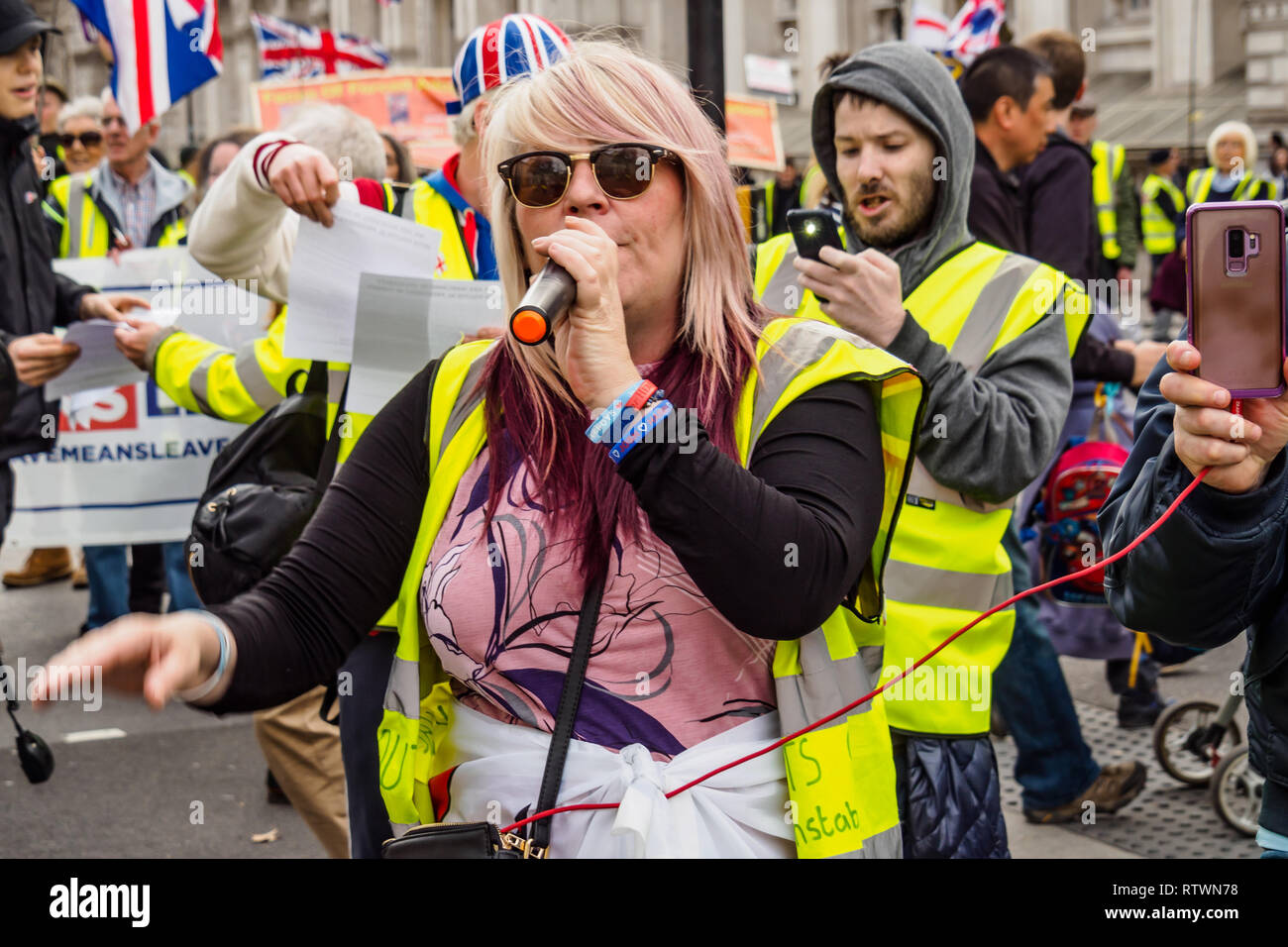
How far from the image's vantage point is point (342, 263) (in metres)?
3.09

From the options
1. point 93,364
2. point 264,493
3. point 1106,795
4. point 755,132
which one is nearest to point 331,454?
point 264,493

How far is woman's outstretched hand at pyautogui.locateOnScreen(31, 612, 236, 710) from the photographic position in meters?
1.58

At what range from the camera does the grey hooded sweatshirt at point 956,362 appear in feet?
9.39

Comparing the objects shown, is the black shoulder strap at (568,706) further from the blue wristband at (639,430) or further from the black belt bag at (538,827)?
the blue wristband at (639,430)

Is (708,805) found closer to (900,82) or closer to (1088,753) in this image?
(900,82)

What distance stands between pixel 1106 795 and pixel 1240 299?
336cm

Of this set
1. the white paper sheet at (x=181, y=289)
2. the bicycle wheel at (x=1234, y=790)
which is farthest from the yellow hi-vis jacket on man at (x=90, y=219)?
the bicycle wheel at (x=1234, y=790)

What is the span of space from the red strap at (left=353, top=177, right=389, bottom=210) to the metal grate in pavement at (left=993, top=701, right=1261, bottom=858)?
7.95 feet

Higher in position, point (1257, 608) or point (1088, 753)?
point (1257, 608)

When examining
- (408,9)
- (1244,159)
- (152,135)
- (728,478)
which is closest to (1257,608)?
(728,478)

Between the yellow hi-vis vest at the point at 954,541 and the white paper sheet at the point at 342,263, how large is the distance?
0.75 m

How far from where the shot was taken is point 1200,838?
444 cm

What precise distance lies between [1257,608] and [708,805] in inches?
29.1

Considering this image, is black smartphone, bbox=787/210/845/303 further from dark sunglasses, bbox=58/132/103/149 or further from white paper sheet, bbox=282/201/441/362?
dark sunglasses, bbox=58/132/103/149
